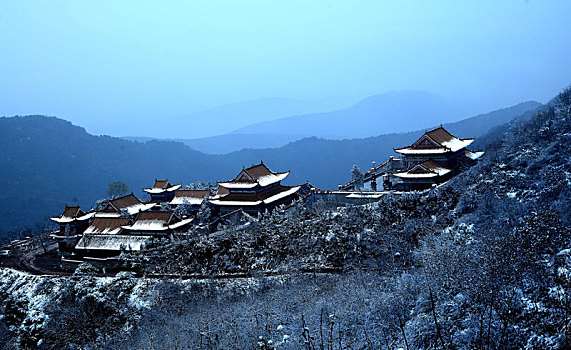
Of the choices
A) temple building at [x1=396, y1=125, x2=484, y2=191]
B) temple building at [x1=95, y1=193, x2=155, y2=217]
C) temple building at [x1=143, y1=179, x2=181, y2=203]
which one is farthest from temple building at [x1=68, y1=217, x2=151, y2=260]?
temple building at [x1=396, y1=125, x2=484, y2=191]

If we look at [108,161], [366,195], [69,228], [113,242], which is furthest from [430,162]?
[108,161]

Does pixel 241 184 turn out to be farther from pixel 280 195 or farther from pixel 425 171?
pixel 425 171

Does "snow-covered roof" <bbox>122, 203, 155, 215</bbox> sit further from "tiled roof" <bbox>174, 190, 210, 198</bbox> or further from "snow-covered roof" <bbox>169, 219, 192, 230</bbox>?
"snow-covered roof" <bbox>169, 219, 192, 230</bbox>

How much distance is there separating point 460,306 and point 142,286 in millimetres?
18564

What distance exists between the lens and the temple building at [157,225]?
104 feet

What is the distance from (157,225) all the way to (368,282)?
19.0 m

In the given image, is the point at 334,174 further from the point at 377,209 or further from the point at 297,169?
the point at 377,209

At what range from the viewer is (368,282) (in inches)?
723

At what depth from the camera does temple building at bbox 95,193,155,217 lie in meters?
38.8

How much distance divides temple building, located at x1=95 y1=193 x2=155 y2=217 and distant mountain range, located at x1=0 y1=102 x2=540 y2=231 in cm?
8449

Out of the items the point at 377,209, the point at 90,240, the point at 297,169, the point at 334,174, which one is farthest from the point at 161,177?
the point at 377,209

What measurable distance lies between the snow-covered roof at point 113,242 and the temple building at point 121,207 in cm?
673

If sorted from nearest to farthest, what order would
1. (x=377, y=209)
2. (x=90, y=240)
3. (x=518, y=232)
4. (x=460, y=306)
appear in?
(x=460, y=306) → (x=518, y=232) → (x=377, y=209) → (x=90, y=240)

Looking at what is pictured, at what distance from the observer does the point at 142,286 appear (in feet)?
82.0
